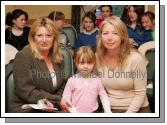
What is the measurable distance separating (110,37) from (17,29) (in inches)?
22.6

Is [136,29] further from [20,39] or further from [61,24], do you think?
[20,39]

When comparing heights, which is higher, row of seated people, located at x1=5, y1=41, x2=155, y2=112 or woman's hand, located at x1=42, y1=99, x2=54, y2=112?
row of seated people, located at x1=5, y1=41, x2=155, y2=112

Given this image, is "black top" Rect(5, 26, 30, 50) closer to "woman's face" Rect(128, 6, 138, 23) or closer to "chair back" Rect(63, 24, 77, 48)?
"chair back" Rect(63, 24, 77, 48)

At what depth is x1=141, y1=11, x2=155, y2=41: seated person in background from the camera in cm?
281

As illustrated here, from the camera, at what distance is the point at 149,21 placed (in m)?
2.82

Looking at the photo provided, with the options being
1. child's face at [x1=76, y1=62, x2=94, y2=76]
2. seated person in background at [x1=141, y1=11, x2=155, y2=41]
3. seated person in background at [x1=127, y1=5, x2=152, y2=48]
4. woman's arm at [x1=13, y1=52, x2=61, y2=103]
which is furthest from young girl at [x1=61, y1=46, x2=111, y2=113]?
seated person in background at [x1=141, y1=11, x2=155, y2=41]

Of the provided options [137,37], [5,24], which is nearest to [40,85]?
[5,24]

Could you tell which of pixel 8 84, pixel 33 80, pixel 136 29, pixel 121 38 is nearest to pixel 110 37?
pixel 121 38

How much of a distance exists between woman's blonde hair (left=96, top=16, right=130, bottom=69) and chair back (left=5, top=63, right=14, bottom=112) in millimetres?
553

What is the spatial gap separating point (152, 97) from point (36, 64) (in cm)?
74

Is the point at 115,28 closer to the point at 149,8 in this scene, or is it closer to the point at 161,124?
the point at 149,8

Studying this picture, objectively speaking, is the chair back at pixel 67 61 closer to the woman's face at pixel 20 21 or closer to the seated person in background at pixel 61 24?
the seated person in background at pixel 61 24

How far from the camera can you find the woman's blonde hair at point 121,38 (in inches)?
110

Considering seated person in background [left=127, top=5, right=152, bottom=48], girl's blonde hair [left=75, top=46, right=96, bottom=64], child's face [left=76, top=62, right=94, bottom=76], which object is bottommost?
child's face [left=76, top=62, right=94, bottom=76]
